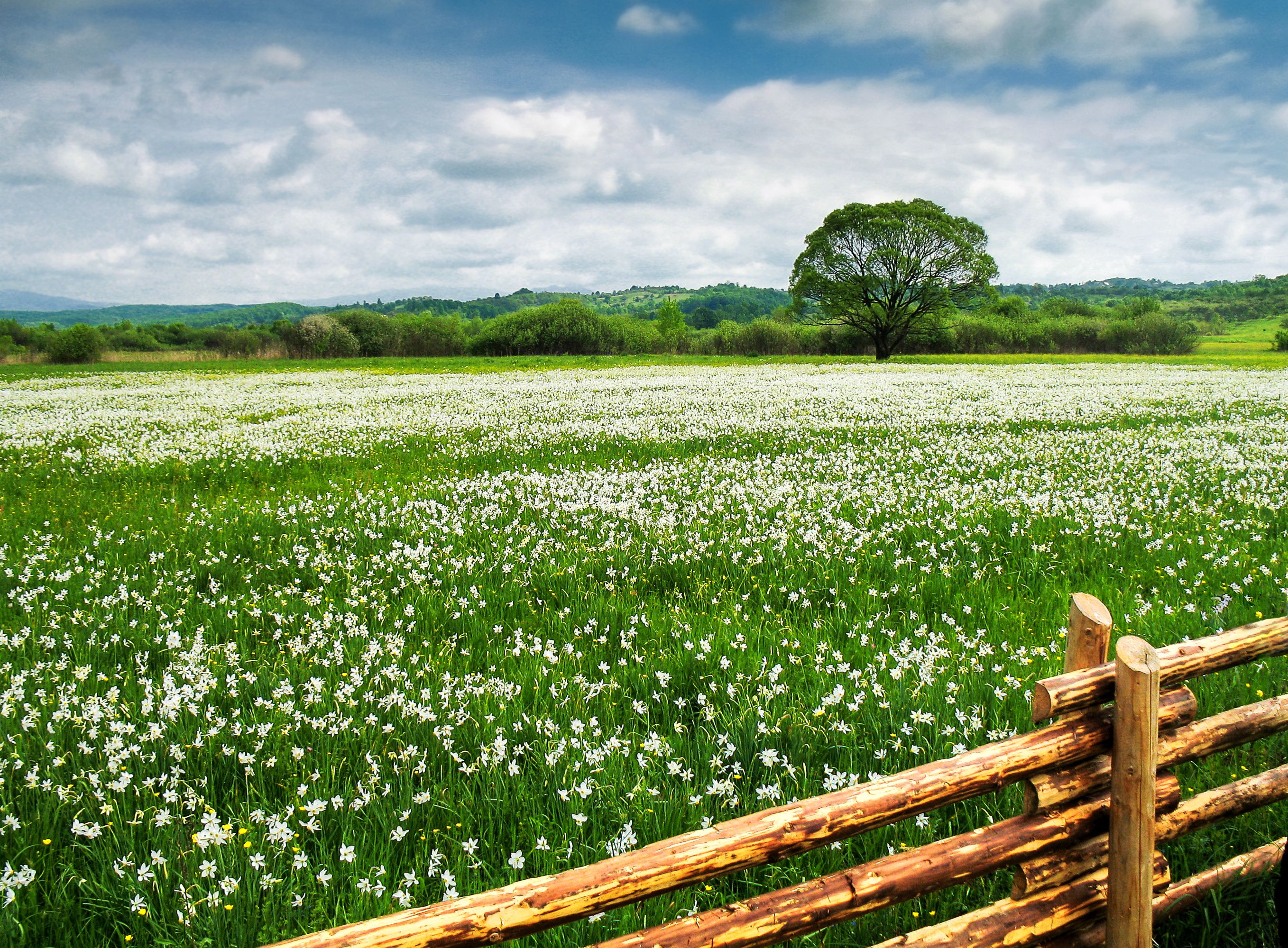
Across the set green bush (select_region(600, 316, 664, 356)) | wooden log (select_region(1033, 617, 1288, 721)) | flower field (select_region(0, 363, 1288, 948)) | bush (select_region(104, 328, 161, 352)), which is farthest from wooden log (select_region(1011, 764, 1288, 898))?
bush (select_region(104, 328, 161, 352))

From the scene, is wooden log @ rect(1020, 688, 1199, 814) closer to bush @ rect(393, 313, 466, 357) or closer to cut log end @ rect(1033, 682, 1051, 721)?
cut log end @ rect(1033, 682, 1051, 721)

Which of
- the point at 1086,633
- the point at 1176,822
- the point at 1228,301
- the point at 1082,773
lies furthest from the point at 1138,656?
the point at 1228,301

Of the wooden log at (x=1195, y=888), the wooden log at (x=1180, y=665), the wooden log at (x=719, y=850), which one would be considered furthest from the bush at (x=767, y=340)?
the wooden log at (x=719, y=850)

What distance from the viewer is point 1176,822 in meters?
3.03

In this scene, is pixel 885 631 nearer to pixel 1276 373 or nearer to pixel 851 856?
pixel 851 856

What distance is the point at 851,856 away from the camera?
10.9ft

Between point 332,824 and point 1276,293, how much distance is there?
217m

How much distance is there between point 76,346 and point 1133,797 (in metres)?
89.8

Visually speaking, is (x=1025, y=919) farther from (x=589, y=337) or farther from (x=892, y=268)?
(x=589, y=337)

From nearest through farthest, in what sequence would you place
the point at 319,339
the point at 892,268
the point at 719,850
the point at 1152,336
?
the point at 719,850, the point at 892,268, the point at 319,339, the point at 1152,336

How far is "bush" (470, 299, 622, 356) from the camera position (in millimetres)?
92375

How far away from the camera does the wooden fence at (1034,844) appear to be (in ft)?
7.20

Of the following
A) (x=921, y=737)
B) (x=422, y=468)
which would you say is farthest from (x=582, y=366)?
(x=921, y=737)

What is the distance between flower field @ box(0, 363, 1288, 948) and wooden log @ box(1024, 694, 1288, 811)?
2.18 ft
